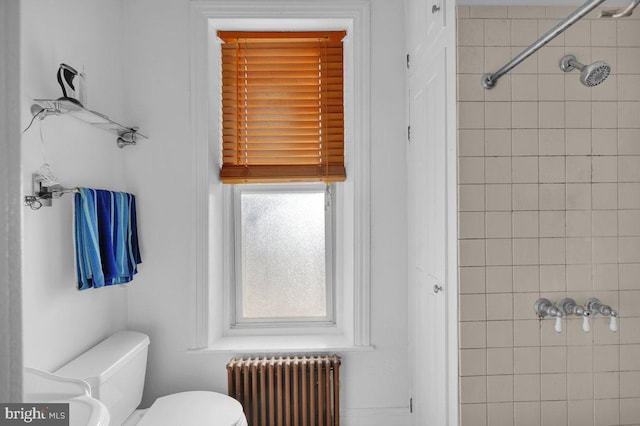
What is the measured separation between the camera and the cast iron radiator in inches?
67.6

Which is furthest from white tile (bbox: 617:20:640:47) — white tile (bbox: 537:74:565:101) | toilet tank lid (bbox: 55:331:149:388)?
toilet tank lid (bbox: 55:331:149:388)

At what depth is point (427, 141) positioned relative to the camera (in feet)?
4.92

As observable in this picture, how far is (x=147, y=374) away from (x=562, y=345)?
5.68 feet

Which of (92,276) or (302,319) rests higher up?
(92,276)

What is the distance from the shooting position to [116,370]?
139cm

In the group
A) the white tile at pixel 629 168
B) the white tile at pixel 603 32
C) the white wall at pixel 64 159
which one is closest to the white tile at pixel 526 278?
the white tile at pixel 629 168

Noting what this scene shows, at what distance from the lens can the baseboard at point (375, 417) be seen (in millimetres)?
1805

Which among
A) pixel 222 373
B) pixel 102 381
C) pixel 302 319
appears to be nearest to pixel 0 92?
pixel 102 381

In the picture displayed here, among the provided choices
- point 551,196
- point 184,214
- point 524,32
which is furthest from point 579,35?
point 184,214

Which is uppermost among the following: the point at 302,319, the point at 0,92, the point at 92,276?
the point at 0,92

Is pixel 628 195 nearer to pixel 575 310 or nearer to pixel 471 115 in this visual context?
pixel 575 310

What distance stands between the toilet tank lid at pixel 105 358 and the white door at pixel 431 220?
1198 millimetres

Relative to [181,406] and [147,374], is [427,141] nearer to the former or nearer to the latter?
[181,406]

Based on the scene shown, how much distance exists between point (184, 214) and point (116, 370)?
0.70m
